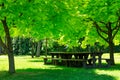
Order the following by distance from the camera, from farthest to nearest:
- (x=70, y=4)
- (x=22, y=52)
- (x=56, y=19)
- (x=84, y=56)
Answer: (x=22, y=52)
(x=84, y=56)
(x=70, y=4)
(x=56, y=19)

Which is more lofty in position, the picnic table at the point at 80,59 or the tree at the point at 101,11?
the tree at the point at 101,11

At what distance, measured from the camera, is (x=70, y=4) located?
2275 cm

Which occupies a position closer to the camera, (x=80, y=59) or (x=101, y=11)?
(x=101, y=11)

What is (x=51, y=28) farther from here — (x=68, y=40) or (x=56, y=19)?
(x=68, y=40)

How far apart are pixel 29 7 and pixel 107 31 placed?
41.3ft

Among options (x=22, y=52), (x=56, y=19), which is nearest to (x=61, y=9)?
(x=56, y=19)

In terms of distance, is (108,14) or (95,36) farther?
(95,36)

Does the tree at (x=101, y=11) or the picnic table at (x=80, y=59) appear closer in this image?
the tree at (x=101, y=11)

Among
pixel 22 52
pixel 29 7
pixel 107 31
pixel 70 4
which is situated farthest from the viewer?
pixel 22 52

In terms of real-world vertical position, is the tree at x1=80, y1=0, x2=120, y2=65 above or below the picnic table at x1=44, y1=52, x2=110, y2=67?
above

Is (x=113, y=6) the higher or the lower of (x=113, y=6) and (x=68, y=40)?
the higher

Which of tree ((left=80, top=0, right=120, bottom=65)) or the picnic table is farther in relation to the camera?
the picnic table

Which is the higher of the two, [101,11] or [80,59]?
[101,11]

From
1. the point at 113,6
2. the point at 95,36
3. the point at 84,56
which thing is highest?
the point at 113,6
